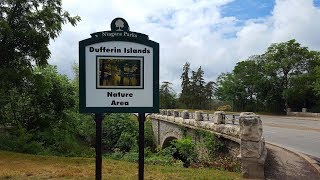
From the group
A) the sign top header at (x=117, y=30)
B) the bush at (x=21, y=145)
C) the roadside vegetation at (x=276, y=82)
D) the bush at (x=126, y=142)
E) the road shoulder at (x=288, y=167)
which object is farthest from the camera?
the roadside vegetation at (x=276, y=82)

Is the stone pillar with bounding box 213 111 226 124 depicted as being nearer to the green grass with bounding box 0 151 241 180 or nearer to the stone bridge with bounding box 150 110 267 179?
the stone bridge with bounding box 150 110 267 179

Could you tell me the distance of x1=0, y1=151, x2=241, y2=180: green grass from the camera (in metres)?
9.52

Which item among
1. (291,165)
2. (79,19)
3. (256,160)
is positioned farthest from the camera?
(79,19)

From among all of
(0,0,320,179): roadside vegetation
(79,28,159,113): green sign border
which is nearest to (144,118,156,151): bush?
(0,0,320,179): roadside vegetation

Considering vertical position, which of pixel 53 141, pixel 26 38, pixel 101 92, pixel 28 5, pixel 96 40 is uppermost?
pixel 28 5

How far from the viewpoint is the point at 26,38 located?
14.2 metres

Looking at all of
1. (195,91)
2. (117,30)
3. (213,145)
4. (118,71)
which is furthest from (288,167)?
(195,91)

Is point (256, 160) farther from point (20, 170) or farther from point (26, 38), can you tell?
point (26, 38)

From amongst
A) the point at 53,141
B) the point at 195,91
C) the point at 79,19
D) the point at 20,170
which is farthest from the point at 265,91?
the point at 20,170

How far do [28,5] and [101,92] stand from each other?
9.16 meters

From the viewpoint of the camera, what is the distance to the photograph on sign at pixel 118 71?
688 cm

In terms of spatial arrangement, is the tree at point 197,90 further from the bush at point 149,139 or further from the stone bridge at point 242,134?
the stone bridge at point 242,134

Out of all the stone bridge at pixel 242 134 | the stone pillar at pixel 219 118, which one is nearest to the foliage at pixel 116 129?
the stone bridge at pixel 242 134

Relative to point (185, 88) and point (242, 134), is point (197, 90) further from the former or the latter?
point (242, 134)
